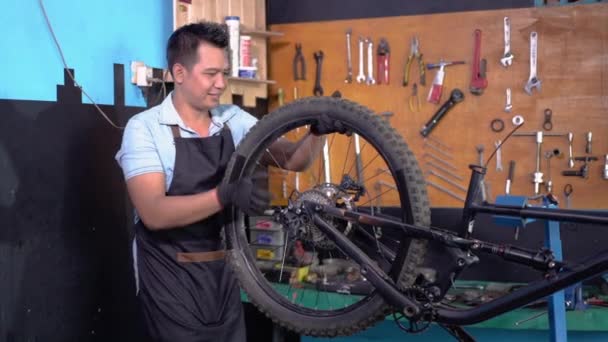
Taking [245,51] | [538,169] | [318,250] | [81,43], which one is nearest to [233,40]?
[245,51]

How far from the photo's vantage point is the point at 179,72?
6.39 ft

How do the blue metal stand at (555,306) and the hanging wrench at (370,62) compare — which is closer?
the blue metal stand at (555,306)

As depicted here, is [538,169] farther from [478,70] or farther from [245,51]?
[245,51]

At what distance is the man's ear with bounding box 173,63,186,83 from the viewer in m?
1.94

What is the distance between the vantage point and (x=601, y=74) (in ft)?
10.0

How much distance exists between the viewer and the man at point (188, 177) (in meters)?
1.88

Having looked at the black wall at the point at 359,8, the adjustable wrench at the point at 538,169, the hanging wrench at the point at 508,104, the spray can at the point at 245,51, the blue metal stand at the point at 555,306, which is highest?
the black wall at the point at 359,8

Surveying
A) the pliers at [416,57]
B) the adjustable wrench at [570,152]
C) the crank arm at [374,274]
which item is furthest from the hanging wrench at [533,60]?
the crank arm at [374,274]

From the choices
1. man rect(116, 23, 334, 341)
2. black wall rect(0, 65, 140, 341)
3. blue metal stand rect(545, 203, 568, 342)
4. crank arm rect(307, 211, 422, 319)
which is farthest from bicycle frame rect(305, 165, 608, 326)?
black wall rect(0, 65, 140, 341)

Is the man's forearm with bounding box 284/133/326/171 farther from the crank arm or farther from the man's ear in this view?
the man's ear

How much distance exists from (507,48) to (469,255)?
71.8 inches

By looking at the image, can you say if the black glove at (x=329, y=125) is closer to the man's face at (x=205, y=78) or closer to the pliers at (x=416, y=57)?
the man's face at (x=205, y=78)

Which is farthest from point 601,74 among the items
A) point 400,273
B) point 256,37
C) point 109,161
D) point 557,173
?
point 109,161

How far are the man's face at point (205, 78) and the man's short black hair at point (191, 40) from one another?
0.01 meters
